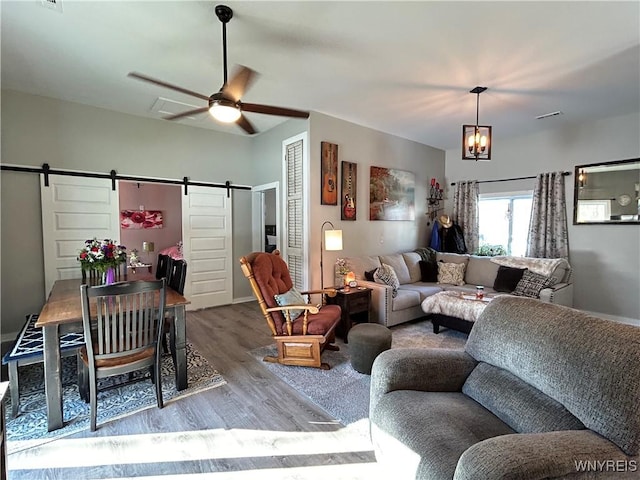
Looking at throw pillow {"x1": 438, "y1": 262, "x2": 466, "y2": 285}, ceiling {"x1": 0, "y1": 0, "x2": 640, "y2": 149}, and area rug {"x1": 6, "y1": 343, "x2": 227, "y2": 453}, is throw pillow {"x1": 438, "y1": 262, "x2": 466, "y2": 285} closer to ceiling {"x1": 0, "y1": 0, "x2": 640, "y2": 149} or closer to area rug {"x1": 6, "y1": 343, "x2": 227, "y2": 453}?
ceiling {"x1": 0, "y1": 0, "x2": 640, "y2": 149}

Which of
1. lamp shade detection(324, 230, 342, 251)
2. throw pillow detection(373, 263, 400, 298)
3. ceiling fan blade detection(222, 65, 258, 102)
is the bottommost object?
throw pillow detection(373, 263, 400, 298)

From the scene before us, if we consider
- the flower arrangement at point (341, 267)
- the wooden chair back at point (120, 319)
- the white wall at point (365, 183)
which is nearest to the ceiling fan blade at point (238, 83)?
the wooden chair back at point (120, 319)

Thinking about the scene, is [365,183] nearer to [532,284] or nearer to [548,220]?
[532,284]

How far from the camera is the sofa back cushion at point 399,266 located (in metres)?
4.88

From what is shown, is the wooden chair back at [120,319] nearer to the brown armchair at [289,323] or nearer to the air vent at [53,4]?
the brown armchair at [289,323]

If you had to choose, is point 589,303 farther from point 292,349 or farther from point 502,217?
point 292,349

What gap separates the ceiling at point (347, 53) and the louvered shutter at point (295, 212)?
79 centimetres

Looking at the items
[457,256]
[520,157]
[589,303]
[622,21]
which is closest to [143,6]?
[622,21]

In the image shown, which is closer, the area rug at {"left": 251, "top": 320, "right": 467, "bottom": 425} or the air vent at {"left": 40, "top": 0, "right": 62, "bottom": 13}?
the air vent at {"left": 40, "top": 0, "right": 62, "bottom": 13}

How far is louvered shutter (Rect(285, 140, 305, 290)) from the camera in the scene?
14.9 ft

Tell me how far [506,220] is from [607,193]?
1.47 m

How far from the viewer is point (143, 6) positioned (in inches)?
89.8

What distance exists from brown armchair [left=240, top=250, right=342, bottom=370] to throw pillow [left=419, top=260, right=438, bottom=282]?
250cm

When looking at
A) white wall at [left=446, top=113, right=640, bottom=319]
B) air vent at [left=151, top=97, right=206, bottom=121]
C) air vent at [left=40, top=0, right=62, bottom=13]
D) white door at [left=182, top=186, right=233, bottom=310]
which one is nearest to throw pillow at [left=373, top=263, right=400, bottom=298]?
white door at [left=182, top=186, right=233, bottom=310]
